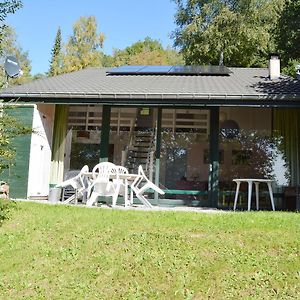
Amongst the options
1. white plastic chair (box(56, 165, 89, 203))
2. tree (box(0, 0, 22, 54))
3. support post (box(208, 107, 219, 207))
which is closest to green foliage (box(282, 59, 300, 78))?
support post (box(208, 107, 219, 207))

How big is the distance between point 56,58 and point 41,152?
83.9 ft

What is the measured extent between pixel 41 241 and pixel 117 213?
1567 mm

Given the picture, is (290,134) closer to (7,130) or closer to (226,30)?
(7,130)

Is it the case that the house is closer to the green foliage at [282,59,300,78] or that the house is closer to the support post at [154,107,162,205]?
the support post at [154,107,162,205]

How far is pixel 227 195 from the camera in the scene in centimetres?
952

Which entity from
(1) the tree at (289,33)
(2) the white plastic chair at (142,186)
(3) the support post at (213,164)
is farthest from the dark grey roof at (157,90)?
(1) the tree at (289,33)

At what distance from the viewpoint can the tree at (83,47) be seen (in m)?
30.0

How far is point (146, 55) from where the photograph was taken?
→ 33.0m

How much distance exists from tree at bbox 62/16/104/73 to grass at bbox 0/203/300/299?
2572 cm

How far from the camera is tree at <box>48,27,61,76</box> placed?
1239 inches

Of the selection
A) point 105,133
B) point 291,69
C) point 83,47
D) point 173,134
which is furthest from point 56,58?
point 173,134

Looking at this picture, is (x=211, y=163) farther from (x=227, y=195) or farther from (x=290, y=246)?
(x=290, y=246)

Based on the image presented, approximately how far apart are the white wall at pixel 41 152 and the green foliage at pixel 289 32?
16.9m

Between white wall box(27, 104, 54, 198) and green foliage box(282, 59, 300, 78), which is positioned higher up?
green foliage box(282, 59, 300, 78)
